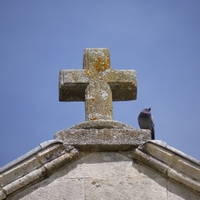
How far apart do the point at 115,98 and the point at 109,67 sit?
1.12 ft

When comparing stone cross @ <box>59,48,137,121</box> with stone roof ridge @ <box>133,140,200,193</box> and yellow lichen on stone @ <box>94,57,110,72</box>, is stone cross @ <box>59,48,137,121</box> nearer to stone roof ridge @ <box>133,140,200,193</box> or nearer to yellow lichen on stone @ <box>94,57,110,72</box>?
yellow lichen on stone @ <box>94,57,110,72</box>

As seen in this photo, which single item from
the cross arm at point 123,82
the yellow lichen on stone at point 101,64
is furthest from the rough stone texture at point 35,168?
the yellow lichen on stone at point 101,64

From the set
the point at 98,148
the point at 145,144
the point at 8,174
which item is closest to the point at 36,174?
the point at 8,174

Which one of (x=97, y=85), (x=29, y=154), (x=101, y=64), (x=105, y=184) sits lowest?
(x=105, y=184)

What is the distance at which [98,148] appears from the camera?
21.6 ft

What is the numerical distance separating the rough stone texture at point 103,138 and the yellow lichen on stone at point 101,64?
37.8 inches

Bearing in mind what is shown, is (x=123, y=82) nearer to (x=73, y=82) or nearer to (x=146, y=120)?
(x=73, y=82)

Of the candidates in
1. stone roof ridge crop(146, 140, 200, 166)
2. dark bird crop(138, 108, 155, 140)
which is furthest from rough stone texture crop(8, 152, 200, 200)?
dark bird crop(138, 108, 155, 140)

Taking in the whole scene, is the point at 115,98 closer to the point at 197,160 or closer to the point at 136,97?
the point at 136,97

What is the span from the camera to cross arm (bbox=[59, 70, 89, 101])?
7.27 m

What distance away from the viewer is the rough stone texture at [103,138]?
6.57m

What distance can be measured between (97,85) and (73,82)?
26cm

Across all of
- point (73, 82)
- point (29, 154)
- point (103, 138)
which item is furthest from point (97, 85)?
point (29, 154)

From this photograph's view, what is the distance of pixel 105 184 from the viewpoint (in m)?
6.36
